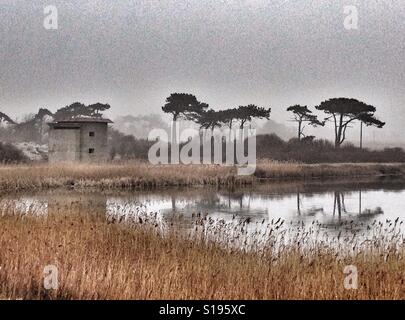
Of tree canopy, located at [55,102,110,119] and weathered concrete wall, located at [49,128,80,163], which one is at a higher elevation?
tree canopy, located at [55,102,110,119]

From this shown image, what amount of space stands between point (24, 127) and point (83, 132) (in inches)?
1086

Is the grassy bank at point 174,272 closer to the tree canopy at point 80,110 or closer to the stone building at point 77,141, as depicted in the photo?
the stone building at point 77,141

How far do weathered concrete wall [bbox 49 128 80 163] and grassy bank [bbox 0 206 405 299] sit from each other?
1047 inches

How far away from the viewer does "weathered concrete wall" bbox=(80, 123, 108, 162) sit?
35.4m

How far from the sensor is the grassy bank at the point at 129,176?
23589mm

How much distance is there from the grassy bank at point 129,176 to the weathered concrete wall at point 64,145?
6429 millimetres

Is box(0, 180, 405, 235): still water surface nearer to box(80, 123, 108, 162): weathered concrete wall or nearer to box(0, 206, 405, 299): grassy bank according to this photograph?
box(0, 206, 405, 299): grassy bank

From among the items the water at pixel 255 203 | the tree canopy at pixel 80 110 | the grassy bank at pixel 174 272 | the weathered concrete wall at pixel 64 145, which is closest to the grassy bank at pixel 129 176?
the water at pixel 255 203

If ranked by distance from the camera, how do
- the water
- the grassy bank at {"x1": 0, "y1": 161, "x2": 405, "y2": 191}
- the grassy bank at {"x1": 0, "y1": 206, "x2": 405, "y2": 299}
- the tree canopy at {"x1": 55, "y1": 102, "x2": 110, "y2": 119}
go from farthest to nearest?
1. the tree canopy at {"x1": 55, "y1": 102, "x2": 110, "y2": 119}
2. the grassy bank at {"x1": 0, "y1": 161, "x2": 405, "y2": 191}
3. the water
4. the grassy bank at {"x1": 0, "y1": 206, "x2": 405, "y2": 299}

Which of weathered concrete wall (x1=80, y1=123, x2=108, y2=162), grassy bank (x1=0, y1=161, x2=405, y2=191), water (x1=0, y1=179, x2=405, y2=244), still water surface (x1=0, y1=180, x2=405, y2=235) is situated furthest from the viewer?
weathered concrete wall (x1=80, y1=123, x2=108, y2=162)

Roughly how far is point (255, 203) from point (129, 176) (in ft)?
30.7

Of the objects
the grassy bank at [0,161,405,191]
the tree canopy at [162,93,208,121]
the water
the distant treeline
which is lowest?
the water

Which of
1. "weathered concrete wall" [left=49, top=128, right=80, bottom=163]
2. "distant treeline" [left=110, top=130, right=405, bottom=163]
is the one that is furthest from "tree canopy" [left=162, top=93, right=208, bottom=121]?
"weathered concrete wall" [left=49, top=128, right=80, bottom=163]
